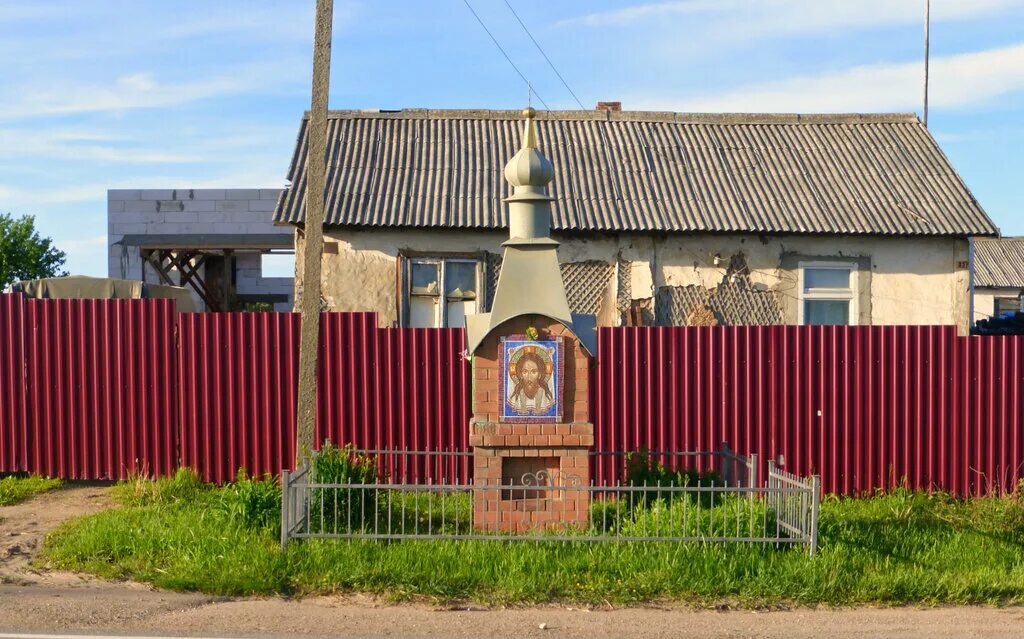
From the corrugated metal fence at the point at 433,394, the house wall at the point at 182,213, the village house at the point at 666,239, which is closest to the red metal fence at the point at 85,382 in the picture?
the corrugated metal fence at the point at 433,394

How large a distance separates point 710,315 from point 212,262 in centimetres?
1567

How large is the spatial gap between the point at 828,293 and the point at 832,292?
6 cm

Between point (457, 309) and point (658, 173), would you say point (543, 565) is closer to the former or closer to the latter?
point (457, 309)

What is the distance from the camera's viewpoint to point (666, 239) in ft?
46.7

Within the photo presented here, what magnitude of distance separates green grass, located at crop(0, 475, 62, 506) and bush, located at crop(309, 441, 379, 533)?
11.0 ft

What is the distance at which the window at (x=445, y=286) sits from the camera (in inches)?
555

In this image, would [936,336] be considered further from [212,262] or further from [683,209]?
[212,262]

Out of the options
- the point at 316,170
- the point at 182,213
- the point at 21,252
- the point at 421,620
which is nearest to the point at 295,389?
the point at 316,170

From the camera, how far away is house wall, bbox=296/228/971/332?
14031mm

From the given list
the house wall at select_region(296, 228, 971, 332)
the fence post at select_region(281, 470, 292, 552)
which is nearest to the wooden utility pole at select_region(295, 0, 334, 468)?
the fence post at select_region(281, 470, 292, 552)

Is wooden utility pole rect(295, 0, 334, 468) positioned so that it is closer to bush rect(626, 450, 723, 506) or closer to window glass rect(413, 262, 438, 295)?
bush rect(626, 450, 723, 506)

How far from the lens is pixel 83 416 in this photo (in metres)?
10.9

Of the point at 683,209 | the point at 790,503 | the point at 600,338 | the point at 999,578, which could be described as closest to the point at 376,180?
the point at 683,209

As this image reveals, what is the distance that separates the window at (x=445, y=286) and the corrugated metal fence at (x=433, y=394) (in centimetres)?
319
